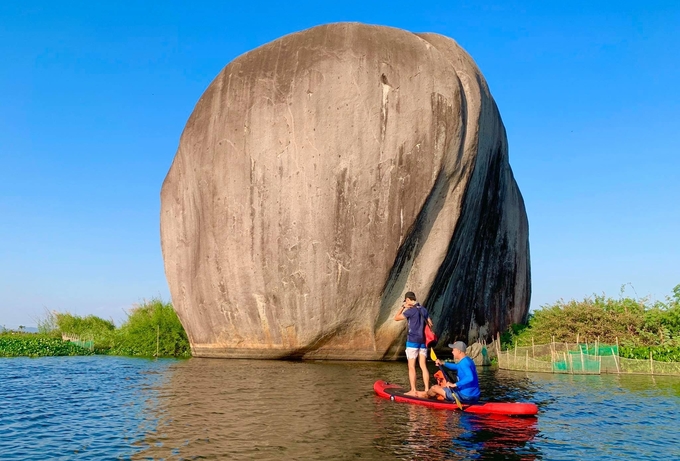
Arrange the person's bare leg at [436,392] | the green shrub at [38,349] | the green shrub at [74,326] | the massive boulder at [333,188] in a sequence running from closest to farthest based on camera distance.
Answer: the person's bare leg at [436,392]
the massive boulder at [333,188]
the green shrub at [38,349]
the green shrub at [74,326]

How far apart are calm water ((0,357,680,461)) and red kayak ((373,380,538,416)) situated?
0.26 meters

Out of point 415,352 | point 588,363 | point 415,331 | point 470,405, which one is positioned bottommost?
point 470,405

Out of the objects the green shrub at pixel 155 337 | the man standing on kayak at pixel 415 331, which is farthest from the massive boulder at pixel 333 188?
the man standing on kayak at pixel 415 331

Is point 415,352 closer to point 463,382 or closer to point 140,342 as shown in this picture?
point 463,382

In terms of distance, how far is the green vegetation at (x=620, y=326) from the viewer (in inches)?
842

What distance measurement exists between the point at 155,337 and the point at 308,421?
19.9 metres

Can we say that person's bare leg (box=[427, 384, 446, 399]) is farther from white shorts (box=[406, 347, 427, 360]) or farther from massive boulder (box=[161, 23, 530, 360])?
massive boulder (box=[161, 23, 530, 360])

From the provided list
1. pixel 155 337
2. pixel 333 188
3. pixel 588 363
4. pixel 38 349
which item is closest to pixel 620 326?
pixel 588 363

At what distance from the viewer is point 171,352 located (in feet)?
91.4

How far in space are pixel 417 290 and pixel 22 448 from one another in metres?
15.2

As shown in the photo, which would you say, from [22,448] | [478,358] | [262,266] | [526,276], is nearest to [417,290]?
[478,358]

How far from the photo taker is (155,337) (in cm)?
2845

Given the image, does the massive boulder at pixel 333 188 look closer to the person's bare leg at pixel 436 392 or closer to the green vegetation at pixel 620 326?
the green vegetation at pixel 620 326

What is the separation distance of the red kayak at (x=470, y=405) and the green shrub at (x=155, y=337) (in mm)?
15820
